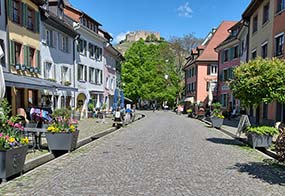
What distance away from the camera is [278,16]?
18250 millimetres

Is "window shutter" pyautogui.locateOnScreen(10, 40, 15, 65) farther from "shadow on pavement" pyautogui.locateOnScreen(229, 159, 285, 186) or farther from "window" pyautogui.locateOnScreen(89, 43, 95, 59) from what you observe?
"window" pyautogui.locateOnScreen(89, 43, 95, 59)

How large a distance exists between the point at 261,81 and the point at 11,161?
8644 mm

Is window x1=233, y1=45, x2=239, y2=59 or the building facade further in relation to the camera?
window x1=233, y1=45, x2=239, y2=59

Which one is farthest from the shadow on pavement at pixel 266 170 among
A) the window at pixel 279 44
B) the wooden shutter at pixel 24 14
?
the wooden shutter at pixel 24 14

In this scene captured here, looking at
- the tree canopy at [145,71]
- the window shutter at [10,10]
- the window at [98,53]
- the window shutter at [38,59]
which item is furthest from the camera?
the tree canopy at [145,71]

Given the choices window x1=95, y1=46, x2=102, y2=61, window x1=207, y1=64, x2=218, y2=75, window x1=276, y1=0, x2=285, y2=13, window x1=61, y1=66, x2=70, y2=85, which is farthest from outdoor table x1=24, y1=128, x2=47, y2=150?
window x1=207, y1=64, x2=218, y2=75

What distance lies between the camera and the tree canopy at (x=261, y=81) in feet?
34.9

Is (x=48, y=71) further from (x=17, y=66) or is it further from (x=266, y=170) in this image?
(x=266, y=170)

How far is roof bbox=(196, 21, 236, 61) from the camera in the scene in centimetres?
4734

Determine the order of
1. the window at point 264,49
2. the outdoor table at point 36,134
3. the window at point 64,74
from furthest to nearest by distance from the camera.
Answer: the window at point 64,74
the window at point 264,49
the outdoor table at point 36,134

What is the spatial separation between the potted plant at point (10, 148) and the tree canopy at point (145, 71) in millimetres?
50595

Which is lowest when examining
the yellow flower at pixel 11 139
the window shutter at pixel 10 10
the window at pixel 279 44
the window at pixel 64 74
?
the yellow flower at pixel 11 139

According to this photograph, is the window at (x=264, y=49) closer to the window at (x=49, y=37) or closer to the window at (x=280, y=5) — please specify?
the window at (x=280, y=5)

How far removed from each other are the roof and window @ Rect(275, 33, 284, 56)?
2841cm
